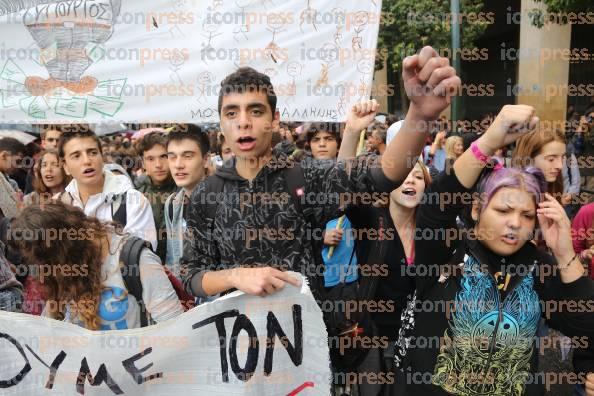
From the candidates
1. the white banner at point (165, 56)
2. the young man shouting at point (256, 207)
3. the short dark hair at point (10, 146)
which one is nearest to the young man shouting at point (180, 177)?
the white banner at point (165, 56)

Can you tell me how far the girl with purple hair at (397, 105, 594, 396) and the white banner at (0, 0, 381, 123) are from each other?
134 cm

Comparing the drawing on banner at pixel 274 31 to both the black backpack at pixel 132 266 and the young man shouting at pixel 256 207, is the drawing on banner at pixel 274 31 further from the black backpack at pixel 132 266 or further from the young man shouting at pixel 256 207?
the black backpack at pixel 132 266

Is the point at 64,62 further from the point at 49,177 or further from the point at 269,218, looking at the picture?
the point at 269,218

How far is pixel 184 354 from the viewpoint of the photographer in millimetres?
2186

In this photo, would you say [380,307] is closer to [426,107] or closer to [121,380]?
[121,380]

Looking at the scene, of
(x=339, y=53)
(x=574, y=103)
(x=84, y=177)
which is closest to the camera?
(x=339, y=53)

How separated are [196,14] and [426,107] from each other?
223cm

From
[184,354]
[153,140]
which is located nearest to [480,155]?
[184,354]

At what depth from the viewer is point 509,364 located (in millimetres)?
2111

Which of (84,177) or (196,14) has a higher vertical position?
(196,14)

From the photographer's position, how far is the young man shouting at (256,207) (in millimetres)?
1893

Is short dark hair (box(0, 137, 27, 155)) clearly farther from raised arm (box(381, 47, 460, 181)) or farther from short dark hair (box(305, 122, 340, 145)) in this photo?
raised arm (box(381, 47, 460, 181))

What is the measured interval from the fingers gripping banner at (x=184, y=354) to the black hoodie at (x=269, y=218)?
6.7 inches

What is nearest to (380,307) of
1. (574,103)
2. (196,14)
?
(196,14)
